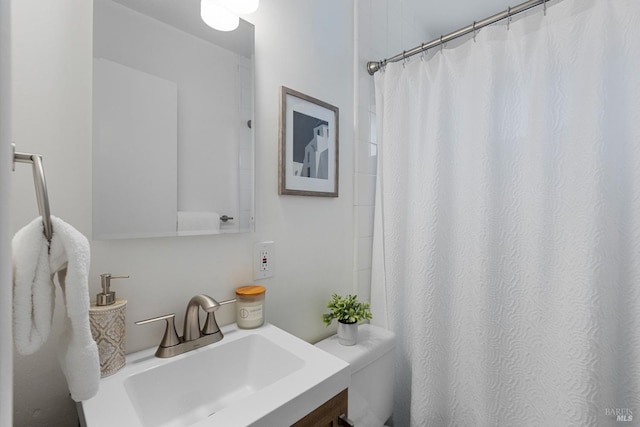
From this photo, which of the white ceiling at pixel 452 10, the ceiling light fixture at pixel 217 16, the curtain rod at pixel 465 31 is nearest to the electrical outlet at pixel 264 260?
the ceiling light fixture at pixel 217 16

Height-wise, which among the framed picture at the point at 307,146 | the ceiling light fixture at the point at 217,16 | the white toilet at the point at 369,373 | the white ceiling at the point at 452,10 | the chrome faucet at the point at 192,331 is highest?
the white ceiling at the point at 452,10

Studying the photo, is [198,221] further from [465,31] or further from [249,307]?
[465,31]

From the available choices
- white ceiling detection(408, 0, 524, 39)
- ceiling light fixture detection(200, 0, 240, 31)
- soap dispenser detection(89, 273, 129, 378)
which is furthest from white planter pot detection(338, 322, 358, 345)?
white ceiling detection(408, 0, 524, 39)

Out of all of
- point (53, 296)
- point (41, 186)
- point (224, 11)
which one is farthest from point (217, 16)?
point (53, 296)

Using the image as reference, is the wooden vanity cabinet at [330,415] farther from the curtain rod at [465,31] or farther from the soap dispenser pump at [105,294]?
the curtain rod at [465,31]

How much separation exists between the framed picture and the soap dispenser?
58 cm

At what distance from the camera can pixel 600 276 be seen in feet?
2.75

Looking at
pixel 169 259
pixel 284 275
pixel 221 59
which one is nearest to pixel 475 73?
pixel 221 59

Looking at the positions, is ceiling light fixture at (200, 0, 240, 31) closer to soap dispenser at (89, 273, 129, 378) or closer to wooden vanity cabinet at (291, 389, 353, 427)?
soap dispenser at (89, 273, 129, 378)

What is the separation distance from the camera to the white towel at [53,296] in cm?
37

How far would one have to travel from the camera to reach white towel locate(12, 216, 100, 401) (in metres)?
0.37

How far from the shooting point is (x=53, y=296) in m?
0.40

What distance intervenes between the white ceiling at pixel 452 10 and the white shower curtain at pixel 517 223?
683mm

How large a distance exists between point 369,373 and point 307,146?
0.87 m
